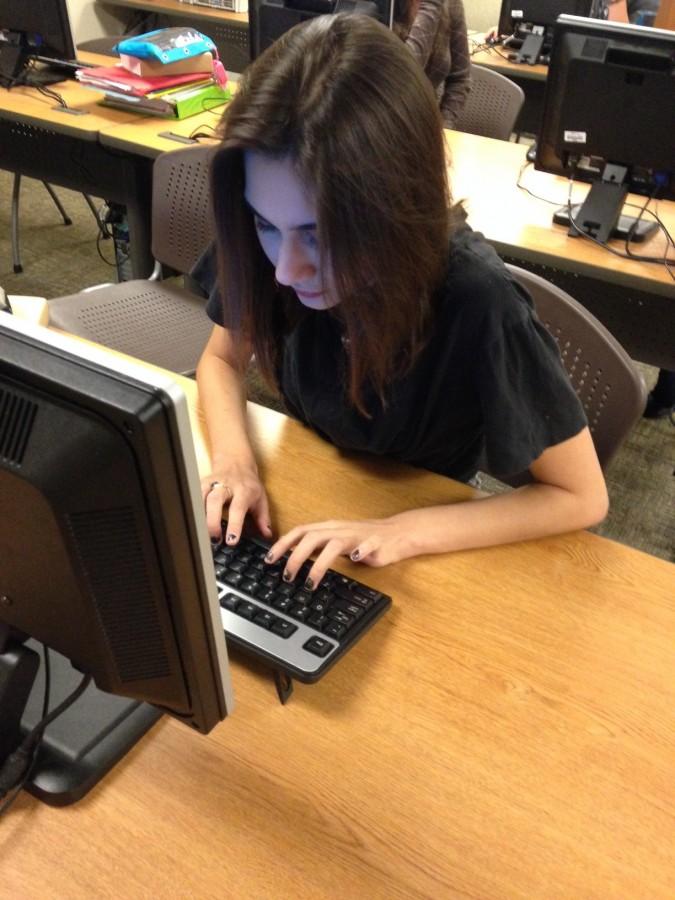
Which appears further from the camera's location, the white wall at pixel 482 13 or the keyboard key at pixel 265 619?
the white wall at pixel 482 13

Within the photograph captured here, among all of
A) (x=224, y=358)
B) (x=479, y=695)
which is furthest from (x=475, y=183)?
(x=479, y=695)

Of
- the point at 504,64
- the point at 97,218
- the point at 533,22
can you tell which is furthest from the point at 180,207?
the point at 533,22

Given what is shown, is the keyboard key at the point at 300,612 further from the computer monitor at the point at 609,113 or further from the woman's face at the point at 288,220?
the computer monitor at the point at 609,113

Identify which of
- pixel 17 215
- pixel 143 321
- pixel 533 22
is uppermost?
pixel 533 22

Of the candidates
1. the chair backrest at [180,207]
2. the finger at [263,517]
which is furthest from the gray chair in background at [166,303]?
the finger at [263,517]

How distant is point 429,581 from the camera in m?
0.88

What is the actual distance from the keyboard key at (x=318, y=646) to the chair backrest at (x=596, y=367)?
1.76 feet

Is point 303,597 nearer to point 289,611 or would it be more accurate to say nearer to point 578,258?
point 289,611

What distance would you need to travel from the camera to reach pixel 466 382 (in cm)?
95

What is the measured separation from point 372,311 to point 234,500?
A: 0.27 m

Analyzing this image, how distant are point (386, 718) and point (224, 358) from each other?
660 mm

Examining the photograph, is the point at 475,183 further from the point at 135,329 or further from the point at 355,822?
the point at 355,822

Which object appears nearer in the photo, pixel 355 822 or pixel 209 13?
pixel 355 822

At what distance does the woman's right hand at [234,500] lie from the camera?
35.0 inches
